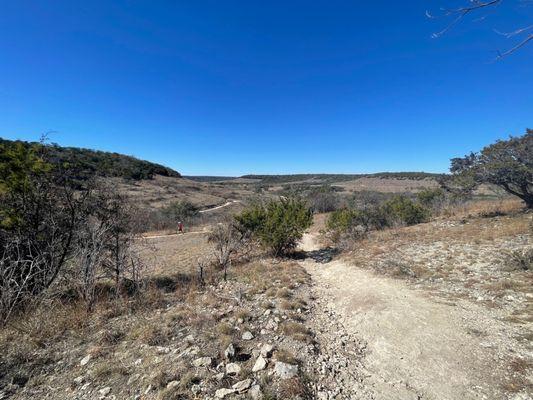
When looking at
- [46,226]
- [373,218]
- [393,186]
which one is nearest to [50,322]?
[46,226]

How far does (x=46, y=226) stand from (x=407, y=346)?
8304mm

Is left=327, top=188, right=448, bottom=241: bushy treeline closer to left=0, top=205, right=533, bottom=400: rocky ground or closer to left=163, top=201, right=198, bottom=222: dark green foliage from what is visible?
left=0, top=205, right=533, bottom=400: rocky ground

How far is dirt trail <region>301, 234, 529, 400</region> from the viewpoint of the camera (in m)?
3.76

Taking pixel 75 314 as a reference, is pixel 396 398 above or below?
below

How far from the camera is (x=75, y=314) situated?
223 inches

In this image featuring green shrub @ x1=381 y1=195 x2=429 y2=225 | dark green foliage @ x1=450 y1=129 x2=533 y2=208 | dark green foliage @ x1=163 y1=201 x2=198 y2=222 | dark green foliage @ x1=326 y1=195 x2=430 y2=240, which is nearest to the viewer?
dark green foliage @ x1=450 y1=129 x2=533 y2=208

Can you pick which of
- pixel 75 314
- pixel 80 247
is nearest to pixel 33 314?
pixel 75 314

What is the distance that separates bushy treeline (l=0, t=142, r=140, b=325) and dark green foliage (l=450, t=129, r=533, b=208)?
1853 cm

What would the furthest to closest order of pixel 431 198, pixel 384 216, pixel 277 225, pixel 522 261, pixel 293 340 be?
pixel 431 198 → pixel 384 216 → pixel 277 225 → pixel 522 261 → pixel 293 340

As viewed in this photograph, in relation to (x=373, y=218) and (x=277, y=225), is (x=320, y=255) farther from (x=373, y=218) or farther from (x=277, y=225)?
(x=373, y=218)

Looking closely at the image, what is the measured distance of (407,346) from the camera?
479cm

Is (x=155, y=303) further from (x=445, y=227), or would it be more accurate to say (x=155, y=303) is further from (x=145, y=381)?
(x=445, y=227)

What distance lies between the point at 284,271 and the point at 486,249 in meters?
7.71

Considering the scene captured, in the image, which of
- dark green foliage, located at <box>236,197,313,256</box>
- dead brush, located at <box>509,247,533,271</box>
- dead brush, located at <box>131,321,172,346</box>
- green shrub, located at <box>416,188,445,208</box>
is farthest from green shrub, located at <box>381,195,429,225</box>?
dead brush, located at <box>131,321,172,346</box>
